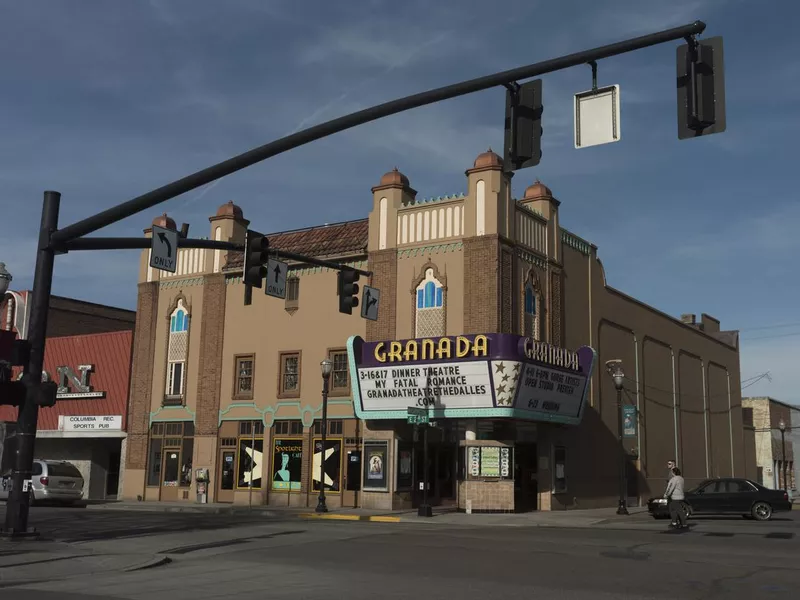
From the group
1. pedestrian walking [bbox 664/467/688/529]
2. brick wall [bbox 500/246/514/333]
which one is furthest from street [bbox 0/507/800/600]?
brick wall [bbox 500/246/514/333]

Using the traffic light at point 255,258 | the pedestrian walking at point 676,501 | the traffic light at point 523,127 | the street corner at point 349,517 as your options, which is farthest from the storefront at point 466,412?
the traffic light at point 523,127

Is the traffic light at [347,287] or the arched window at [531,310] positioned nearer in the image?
the traffic light at [347,287]

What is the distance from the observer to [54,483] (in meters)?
33.4

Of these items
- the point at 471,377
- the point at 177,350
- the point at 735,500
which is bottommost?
the point at 735,500

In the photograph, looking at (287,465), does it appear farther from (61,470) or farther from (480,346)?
(480,346)

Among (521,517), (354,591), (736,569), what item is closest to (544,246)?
(521,517)

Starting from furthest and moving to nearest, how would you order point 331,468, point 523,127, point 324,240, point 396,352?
1. point 324,240
2. point 331,468
3. point 396,352
4. point 523,127

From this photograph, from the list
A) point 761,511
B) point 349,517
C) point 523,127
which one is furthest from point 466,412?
point 523,127

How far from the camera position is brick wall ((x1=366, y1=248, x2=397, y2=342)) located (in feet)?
111

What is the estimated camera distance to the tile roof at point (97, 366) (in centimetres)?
4138

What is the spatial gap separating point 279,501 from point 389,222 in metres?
11.9

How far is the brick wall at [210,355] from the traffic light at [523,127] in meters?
28.6

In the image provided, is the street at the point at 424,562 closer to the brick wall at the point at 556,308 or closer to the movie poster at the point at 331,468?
the movie poster at the point at 331,468

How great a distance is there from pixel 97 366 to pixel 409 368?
1837 cm
